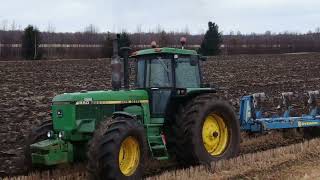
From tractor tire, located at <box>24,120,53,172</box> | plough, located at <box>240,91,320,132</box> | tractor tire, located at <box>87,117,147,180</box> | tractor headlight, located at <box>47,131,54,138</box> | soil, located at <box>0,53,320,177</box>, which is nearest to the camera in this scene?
tractor tire, located at <box>87,117,147,180</box>

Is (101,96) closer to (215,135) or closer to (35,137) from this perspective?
(35,137)

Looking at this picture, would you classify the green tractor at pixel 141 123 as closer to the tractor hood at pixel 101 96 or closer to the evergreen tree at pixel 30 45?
the tractor hood at pixel 101 96

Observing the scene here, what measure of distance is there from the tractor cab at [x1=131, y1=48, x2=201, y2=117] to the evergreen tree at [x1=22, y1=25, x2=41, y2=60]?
105 ft

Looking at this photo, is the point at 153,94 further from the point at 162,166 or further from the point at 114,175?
the point at 114,175

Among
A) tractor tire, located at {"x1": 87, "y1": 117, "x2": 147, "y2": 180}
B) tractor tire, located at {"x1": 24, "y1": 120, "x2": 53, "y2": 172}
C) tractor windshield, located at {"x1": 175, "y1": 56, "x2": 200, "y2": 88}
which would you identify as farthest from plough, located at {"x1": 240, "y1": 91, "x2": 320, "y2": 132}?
tractor tire, located at {"x1": 24, "y1": 120, "x2": 53, "y2": 172}

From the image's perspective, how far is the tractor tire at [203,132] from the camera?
345 inches

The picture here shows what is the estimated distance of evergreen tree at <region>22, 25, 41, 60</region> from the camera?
40.2 metres

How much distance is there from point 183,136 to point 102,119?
53.3 inches

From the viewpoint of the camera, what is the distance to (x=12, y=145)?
11328mm

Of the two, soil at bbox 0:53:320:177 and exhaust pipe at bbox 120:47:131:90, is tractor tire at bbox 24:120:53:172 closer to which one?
soil at bbox 0:53:320:177

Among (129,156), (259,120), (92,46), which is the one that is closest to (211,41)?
(92,46)

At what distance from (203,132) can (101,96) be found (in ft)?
6.53

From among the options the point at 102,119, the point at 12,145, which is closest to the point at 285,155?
the point at 102,119

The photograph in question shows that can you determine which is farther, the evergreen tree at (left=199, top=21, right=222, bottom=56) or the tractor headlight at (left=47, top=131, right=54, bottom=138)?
the evergreen tree at (left=199, top=21, right=222, bottom=56)
